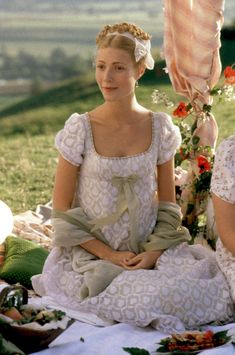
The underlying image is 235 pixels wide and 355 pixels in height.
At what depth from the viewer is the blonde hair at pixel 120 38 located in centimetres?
355

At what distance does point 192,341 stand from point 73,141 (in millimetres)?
1104

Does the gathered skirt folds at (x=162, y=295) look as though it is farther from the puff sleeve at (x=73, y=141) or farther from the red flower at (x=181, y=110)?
the red flower at (x=181, y=110)

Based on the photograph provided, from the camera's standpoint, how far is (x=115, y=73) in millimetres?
3537

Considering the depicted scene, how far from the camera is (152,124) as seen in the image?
3723 mm

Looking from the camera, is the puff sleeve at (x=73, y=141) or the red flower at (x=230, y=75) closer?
the puff sleeve at (x=73, y=141)

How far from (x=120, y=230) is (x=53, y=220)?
32 cm

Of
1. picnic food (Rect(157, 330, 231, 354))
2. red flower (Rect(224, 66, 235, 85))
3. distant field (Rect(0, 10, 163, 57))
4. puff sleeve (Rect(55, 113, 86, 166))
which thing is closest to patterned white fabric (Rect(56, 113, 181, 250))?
puff sleeve (Rect(55, 113, 86, 166))

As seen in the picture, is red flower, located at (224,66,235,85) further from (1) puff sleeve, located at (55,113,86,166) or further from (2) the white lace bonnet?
(1) puff sleeve, located at (55,113,86,166)

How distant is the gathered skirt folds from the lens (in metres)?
3.28

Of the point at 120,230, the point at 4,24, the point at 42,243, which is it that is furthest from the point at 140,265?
the point at 4,24

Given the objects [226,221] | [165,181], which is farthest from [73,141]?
[226,221]

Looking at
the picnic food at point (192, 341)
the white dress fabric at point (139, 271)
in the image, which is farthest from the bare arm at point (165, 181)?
the picnic food at point (192, 341)

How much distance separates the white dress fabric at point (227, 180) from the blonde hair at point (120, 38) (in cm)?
58

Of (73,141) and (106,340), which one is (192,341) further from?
(73,141)
